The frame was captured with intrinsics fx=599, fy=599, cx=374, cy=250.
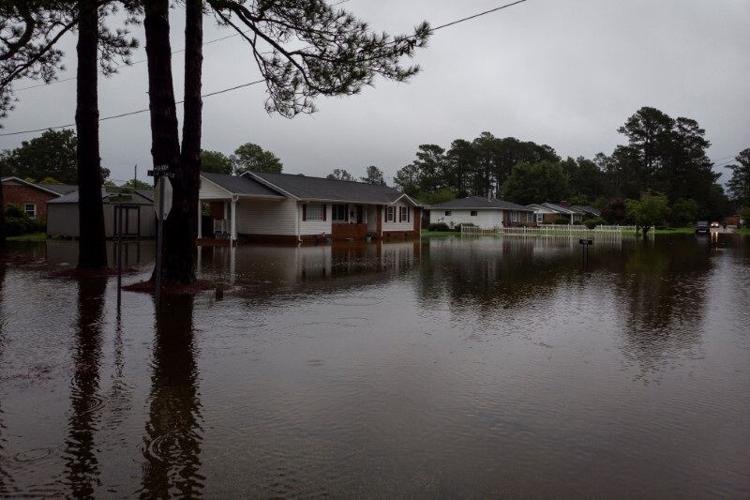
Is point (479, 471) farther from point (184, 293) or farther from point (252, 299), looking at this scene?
point (184, 293)

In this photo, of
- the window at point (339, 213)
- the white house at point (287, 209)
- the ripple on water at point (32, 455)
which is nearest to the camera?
the ripple on water at point (32, 455)

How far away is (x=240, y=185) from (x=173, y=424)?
102ft

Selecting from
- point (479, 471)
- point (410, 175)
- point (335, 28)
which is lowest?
point (479, 471)

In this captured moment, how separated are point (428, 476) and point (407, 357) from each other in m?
3.41

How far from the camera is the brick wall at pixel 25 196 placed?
4650 centimetres

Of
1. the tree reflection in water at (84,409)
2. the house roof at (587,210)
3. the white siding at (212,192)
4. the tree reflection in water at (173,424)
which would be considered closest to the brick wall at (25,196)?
the white siding at (212,192)

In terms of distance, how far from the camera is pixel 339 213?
4012 cm

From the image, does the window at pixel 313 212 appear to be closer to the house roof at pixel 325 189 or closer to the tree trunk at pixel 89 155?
the house roof at pixel 325 189

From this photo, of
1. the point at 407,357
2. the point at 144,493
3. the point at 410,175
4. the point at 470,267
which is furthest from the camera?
the point at 410,175

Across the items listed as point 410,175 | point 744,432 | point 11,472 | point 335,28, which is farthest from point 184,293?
point 410,175

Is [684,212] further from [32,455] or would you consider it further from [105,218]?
[32,455]

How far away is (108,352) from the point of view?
24.9 feet

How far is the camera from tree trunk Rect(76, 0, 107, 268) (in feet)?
53.9

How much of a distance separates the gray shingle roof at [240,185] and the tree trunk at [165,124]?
19870 mm
